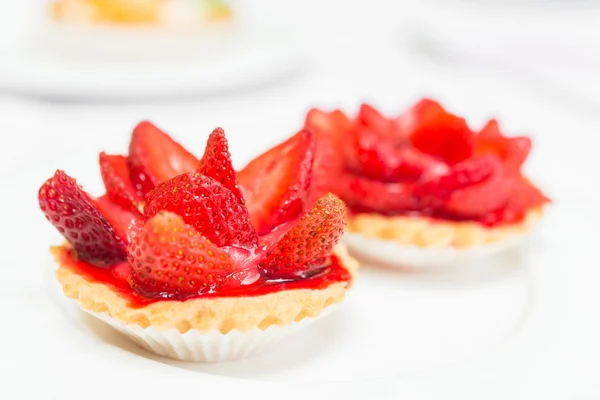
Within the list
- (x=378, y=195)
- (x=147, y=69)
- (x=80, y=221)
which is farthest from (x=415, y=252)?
(x=147, y=69)

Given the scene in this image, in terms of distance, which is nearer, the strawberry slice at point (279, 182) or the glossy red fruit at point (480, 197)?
the strawberry slice at point (279, 182)

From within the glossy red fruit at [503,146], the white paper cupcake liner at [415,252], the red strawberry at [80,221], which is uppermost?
the glossy red fruit at [503,146]

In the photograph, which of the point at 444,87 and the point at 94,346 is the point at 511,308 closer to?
the point at 94,346

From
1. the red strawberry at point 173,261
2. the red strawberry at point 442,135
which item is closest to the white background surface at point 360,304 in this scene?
the red strawberry at point 173,261

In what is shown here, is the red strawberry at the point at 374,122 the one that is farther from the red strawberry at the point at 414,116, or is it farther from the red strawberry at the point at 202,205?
the red strawberry at the point at 202,205

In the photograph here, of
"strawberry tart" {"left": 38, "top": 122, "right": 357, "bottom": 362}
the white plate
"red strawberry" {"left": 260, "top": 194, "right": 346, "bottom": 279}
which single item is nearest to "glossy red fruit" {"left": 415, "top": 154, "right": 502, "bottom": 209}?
"strawberry tart" {"left": 38, "top": 122, "right": 357, "bottom": 362}

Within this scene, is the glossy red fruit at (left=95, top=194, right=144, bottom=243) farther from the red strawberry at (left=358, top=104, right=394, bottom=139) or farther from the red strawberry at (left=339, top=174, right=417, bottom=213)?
the red strawberry at (left=358, top=104, right=394, bottom=139)

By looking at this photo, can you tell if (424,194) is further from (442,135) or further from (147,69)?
(147,69)

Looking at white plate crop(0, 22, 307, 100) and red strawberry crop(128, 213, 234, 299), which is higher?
white plate crop(0, 22, 307, 100)
